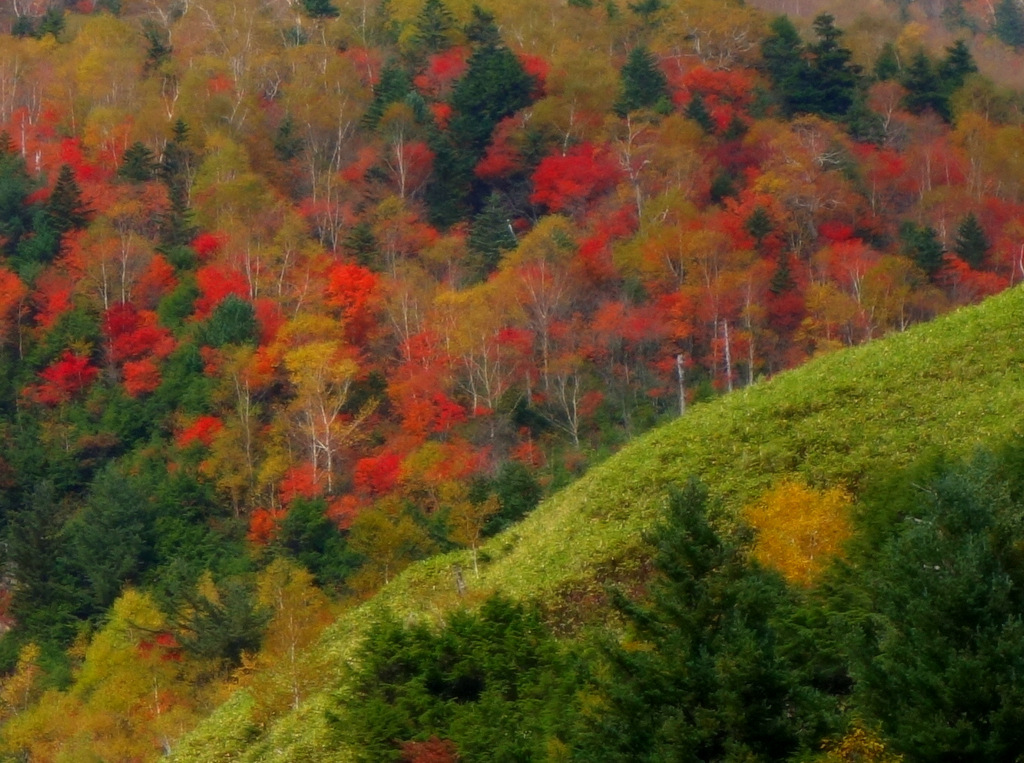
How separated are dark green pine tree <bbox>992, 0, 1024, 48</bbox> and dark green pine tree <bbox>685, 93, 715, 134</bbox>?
36.0m

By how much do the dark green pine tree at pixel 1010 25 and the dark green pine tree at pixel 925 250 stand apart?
4464 centimetres

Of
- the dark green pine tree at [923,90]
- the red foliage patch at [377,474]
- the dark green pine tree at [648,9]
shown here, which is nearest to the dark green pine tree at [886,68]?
the dark green pine tree at [923,90]

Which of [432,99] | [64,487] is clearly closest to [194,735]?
[64,487]

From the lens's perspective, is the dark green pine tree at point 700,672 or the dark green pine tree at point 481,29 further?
the dark green pine tree at point 481,29

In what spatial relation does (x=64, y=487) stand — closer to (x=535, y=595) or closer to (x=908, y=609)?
(x=535, y=595)

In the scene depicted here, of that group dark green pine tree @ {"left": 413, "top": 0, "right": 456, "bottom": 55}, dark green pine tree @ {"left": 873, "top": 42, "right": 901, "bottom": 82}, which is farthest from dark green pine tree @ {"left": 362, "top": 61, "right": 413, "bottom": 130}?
dark green pine tree @ {"left": 873, "top": 42, "right": 901, "bottom": 82}

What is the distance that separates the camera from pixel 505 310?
200 feet

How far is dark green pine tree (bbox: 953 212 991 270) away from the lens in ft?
206

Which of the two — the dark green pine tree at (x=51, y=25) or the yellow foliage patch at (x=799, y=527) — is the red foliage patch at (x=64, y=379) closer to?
the dark green pine tree at (x=51, y=25)

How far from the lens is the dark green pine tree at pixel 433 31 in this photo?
83.2 metres

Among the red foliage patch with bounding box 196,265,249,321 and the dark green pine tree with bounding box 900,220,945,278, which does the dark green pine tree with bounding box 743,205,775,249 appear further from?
the red foliage patch with bounding box 196,265,249,321

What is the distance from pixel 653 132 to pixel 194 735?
47.9 metres

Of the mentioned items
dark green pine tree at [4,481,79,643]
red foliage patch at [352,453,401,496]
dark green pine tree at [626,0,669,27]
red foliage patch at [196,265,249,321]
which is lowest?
dark green pine tree at [4,481,79,643]

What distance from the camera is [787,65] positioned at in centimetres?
7925
